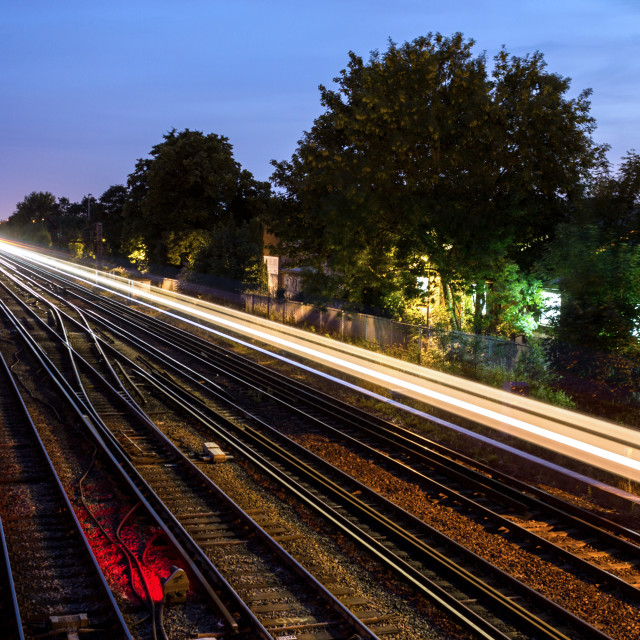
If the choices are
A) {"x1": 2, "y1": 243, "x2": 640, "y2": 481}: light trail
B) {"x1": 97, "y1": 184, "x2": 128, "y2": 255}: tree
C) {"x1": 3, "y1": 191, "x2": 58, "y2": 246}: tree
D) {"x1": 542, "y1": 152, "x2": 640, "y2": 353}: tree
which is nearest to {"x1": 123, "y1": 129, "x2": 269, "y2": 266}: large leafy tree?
{"x1": 2, "y1": 243, "x2": 640, "y2": 481}: light trail

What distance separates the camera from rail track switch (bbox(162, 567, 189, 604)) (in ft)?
24.0

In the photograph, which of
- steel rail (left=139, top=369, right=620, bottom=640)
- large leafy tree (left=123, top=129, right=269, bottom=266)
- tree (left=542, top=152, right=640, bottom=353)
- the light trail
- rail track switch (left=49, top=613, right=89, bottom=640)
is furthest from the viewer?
large leafy tree (left=123, top=129, right=269, bottom=266)

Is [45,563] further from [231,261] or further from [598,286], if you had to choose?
[231,261]

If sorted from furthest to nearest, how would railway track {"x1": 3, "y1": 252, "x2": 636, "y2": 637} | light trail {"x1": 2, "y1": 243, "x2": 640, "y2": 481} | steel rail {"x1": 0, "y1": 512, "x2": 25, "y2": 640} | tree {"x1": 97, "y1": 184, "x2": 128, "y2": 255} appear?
tree {"x1": 97, "y1": 184, "x2": 128, "y2": 255} → light trail {"x1": 2, "y1": 243, "x2": 640, "y2": 481} → railway track {"x1": 3, "y1": 252, "x2": 636, "y2": 637} → steel rail {"x1": 0, "y1": 512, "x2": 25, "y2": 640}

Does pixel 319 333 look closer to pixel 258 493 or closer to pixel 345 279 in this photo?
pixel 345 279

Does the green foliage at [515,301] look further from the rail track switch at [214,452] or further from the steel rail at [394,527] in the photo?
the rail track switch at [214,452]

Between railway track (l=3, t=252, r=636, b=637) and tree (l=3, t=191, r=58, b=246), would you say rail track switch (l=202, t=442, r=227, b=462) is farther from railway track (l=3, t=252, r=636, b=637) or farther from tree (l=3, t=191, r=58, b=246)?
tree (l=3, t=191, r=58, b=246)

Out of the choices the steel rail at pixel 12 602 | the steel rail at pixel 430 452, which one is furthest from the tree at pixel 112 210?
the steel rail at pixel 12 602

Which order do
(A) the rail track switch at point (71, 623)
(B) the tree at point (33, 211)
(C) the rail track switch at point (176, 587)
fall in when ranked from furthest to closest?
(B) the tree at point (33, 211), (C) the rail track switch at point (176, 587), (A) the rail track switch at point (71, 623)

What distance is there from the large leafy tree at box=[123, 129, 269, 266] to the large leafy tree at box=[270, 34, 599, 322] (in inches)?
1234

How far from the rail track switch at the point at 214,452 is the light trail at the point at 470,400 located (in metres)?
5.70

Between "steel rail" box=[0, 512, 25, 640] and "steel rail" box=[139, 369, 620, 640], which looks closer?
"steel rail" box=[0, 512, 25, 640]

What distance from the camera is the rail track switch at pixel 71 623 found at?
6.70 metres

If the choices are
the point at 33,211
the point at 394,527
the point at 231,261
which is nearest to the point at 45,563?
the point at 394,527
